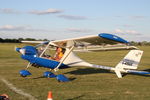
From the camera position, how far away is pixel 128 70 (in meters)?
12.5

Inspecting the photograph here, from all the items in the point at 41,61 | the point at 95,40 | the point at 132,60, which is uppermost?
the point at 95,40

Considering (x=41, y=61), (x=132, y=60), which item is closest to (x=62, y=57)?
(x=41, y=61)

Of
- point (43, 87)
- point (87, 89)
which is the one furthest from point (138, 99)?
point (43, 87)

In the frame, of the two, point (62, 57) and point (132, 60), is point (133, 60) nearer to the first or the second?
point (132, 60)

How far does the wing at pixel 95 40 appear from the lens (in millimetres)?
9154

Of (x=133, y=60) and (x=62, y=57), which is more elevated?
(x=62, y=57)

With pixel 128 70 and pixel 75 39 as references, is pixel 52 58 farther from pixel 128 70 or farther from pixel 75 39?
pixel 128 70

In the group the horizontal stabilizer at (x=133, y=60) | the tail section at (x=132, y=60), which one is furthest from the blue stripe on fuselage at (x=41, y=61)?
the horizontal stabilizer at (x=133, y=60)

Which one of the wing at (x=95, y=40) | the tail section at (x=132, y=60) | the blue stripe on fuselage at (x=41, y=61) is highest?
the wing at (x=95, y=40)

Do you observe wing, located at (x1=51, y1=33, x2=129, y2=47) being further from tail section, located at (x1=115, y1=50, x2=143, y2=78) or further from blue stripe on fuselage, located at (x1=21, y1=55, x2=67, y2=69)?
tail section, located at (x1=115, y1=50, x2=143, y2=78)

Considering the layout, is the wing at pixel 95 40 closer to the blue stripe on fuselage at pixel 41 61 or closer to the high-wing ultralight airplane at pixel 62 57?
the high-wing ultralight airplane at pixel 62 57

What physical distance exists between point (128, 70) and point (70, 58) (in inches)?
125

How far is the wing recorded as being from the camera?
9154 mm

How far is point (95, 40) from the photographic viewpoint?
10.6 metres
